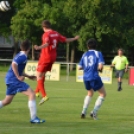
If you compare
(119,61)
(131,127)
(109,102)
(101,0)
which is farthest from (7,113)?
(101,0)

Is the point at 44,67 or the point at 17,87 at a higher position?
the point at 44,67

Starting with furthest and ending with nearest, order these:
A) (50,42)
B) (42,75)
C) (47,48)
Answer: (42,75) < (47,48) < (50,42)

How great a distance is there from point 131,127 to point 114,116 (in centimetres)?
231

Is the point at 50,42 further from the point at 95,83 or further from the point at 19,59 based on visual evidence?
the point at 19,59

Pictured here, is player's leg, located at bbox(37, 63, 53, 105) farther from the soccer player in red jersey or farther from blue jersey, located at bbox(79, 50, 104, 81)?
blue jersey, located at bbox(79, 50, 104, 81)

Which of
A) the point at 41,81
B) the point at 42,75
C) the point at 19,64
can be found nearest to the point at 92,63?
the point at 19,64

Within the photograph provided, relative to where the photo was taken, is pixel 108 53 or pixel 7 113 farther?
pixel 108 53

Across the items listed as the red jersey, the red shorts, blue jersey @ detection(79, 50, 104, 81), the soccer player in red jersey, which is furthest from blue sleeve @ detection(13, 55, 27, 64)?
the red shorts

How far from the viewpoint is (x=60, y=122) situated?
12.3m

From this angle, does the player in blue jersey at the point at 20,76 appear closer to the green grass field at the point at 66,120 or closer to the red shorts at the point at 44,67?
→ the green grass field at the point at 66,120

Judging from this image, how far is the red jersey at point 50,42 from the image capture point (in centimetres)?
1501

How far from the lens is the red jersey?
49.3 ft

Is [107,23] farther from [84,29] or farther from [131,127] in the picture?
[131,127]

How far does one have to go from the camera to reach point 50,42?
15.1 m
